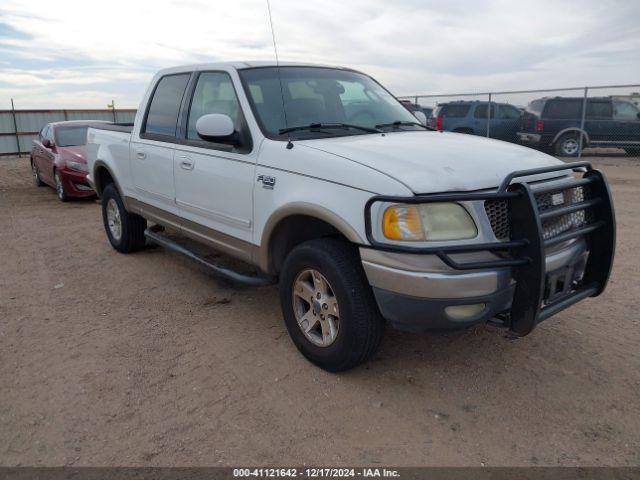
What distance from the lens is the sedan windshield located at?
1067cm

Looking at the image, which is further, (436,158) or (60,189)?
(60,189)

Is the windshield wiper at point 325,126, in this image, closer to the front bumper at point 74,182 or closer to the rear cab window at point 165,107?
the rear cab window at point 165,107

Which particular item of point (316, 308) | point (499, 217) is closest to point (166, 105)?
point (316, 308)

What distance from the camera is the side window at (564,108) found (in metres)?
15.7

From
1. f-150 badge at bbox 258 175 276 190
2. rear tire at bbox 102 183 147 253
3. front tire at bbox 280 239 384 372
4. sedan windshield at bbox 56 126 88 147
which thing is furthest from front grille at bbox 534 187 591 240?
sedan windshield at bbox 56 126 88 147

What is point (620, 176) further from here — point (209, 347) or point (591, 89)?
point (209, 347)

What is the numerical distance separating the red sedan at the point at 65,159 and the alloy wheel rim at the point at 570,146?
13.2 metres

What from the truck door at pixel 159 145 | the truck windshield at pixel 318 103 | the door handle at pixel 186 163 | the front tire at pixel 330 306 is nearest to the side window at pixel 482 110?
the truck windshield at pixel 318 103

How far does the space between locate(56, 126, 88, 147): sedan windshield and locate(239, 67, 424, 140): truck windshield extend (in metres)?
7.82

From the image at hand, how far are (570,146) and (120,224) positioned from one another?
14.1m

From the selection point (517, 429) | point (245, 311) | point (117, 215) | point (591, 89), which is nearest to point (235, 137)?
point (245, 311)

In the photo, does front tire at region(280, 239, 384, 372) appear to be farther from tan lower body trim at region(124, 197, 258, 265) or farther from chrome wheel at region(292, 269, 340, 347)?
tan lower body trim at region(124, 197, 258, 265)

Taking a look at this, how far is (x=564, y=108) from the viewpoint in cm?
1581

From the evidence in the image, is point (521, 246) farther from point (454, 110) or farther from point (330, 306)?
Answer: point (454, 110)
